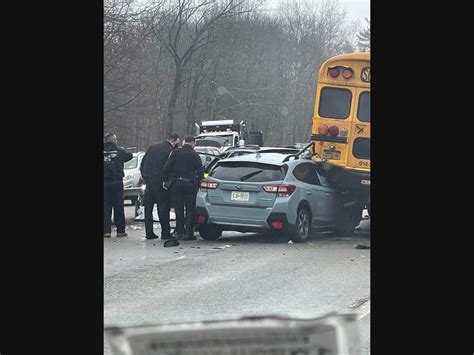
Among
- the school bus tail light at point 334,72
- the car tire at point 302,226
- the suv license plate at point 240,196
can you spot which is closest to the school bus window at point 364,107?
the school bus tail light at point 334,72

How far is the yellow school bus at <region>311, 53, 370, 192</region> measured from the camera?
52.6ft

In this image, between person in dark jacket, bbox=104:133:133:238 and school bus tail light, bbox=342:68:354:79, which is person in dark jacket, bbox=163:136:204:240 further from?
school bus tail light, bbox=342:68:354:79

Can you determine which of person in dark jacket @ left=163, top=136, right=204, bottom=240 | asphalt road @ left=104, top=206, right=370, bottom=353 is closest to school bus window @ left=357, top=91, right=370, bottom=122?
asphalt road @ left=104, top=206, right=370, bottom=353

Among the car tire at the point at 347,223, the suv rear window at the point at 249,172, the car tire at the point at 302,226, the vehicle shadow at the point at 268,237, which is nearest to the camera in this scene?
the car tire at the point at 302,226

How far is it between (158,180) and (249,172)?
146cm

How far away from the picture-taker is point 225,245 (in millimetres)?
15328

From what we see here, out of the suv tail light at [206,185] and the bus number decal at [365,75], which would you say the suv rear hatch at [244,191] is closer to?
the suv tail light at [206,185]

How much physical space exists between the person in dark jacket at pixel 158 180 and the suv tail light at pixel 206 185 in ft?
1.81

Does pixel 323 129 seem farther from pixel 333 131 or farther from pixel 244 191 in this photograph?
pixel 244 191

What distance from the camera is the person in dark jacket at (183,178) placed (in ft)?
50.9

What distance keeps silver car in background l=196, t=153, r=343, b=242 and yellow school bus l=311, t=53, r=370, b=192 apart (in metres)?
0.49
